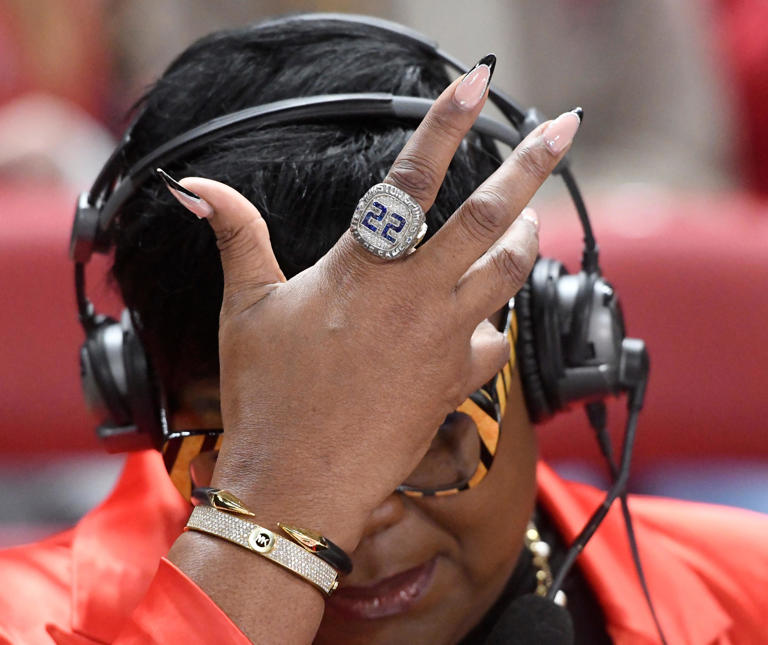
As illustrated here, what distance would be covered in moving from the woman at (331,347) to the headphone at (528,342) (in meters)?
0.02

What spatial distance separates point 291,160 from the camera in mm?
815

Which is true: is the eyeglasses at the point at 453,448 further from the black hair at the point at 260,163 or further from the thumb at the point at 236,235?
the thumb at the point at 236,235

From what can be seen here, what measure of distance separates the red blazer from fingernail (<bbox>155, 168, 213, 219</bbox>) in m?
0.46

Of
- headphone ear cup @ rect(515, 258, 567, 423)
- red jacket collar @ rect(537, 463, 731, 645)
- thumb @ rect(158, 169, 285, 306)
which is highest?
thumb @ rect(158, 169, 285, 306)

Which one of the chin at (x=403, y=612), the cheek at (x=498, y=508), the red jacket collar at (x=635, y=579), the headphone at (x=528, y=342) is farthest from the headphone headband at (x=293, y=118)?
the red jacket collar at (x=635, y=579)

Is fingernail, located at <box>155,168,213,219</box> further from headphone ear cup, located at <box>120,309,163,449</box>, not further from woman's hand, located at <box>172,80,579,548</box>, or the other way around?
headphone ear cup, located at <box>120,309,163,449</box>

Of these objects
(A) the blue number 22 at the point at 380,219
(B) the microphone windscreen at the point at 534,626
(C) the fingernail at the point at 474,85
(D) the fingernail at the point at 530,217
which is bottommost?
(B) the microphone windscreen at the point at 534,626

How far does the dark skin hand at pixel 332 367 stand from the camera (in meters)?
0.68

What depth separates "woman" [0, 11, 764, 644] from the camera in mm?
681

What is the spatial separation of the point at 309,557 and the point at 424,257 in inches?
8.1

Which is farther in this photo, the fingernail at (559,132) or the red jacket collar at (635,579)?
the red jacket collar at (635,579)

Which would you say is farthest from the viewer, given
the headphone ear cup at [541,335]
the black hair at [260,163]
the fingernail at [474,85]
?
the headphone ear cup at [541,335]

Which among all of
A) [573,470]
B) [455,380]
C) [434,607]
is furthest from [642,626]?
[573,470]

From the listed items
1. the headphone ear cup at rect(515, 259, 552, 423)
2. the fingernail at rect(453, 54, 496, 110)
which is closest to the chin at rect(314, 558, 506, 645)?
the headphone ear cup at rect(515, 259, 552, 423)
